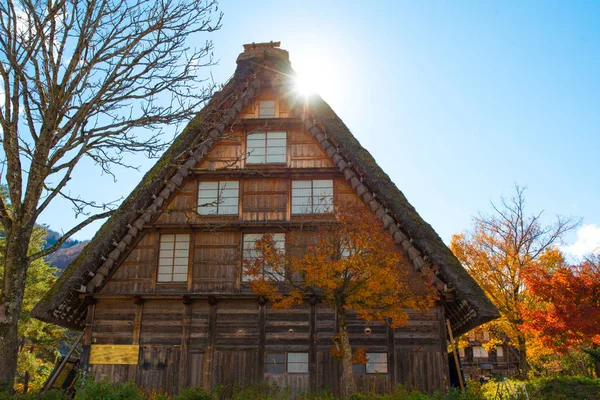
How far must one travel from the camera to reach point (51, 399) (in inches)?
403

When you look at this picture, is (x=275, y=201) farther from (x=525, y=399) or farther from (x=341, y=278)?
(x=525, y=399)

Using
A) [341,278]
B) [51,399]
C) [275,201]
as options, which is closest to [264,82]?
[275,201]

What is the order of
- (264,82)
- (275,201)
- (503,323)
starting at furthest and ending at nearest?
(503,323), (264,82), (275,201)

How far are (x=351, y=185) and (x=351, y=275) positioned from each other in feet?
13.4

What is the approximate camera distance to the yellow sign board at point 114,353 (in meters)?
16.8

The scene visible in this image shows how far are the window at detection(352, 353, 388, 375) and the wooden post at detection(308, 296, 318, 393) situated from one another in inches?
47.5

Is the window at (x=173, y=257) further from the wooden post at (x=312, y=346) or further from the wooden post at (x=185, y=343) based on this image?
the wooden post at (x=312, y=346)

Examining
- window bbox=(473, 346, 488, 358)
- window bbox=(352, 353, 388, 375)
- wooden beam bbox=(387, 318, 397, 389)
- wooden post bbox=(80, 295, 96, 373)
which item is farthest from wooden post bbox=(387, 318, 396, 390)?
window bbox=(473, 346, 488, 358)

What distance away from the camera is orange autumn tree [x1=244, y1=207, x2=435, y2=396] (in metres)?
14.3

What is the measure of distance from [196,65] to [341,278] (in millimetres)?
6873

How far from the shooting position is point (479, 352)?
43344 mm

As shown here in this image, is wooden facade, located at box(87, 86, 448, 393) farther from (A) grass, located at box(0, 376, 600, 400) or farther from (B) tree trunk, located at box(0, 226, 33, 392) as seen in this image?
(B) tree trunk, located at box(0, 226, 33, 392)

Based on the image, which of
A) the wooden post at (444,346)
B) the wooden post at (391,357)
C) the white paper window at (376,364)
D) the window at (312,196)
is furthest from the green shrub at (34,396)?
the wooden post at (444,346)

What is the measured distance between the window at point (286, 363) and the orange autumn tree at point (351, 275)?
3.90 ft
